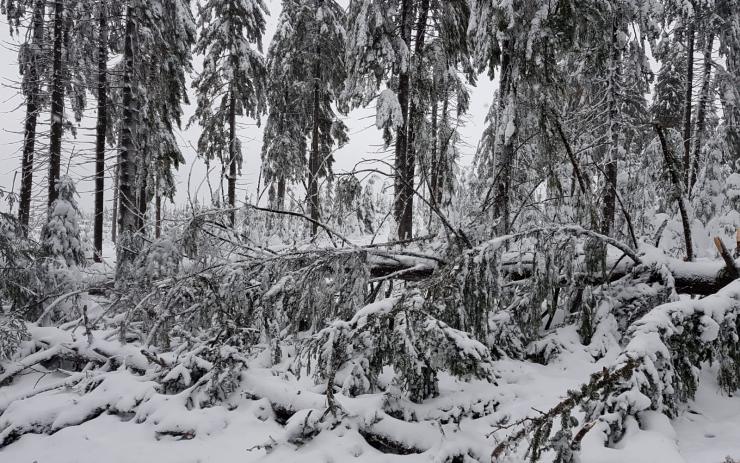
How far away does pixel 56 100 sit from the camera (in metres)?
10.6

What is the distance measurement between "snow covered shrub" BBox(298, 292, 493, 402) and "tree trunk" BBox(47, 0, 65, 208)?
10.4m

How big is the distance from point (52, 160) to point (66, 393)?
9.11 m

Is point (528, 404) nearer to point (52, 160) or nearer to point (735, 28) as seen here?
point (52, 160)

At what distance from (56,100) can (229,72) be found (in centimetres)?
646

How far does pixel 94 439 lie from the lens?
3.13 m

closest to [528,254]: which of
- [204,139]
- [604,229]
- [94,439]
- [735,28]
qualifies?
[604,229]

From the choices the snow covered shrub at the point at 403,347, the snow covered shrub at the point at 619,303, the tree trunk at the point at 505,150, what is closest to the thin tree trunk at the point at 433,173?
the tree trunk at the point at 505,150

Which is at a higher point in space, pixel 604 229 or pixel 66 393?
pixel 604 229

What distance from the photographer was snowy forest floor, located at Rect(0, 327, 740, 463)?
8.82 feet

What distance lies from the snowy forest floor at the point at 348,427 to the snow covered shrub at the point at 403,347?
0.96ft

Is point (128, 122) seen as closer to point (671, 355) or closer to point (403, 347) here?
point (403, 347)

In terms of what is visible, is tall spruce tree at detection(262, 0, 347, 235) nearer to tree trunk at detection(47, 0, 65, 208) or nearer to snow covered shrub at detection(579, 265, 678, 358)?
tree trunk at detection(47, 0, 65, 208)

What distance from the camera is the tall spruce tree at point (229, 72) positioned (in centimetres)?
1579

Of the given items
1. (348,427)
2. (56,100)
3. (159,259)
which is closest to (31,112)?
(56,100)
